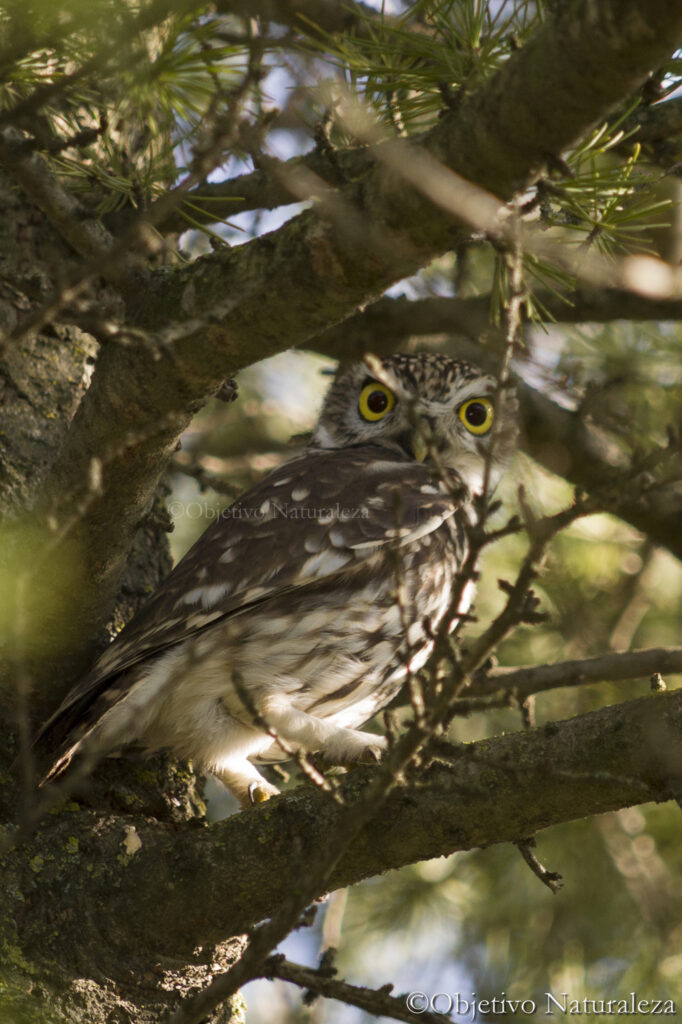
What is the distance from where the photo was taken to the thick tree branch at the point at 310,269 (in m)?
1.62

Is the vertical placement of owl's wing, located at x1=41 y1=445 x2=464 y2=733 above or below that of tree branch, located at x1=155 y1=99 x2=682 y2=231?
below

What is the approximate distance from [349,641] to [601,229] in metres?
1.35

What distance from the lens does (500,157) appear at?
5.75 ft

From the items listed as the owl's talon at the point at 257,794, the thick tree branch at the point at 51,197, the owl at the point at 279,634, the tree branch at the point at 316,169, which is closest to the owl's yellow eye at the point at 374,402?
the owl at the point at 279,634

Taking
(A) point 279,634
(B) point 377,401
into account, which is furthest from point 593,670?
(B) point 377,401

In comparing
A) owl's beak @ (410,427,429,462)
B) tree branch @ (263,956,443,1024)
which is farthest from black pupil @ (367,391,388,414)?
tree branch @ (263,956,443,1024)

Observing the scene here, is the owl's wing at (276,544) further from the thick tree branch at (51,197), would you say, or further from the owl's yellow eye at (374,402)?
the thick tree branch at (51,197)

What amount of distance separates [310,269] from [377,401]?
1951 millimetres

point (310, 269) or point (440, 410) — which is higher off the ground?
point (440, 410)

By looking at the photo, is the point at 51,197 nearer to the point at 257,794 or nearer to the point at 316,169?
the point at 316,169

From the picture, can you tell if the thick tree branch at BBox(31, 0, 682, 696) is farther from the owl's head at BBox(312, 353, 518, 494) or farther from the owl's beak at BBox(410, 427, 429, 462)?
the owl's head at BBox(312, 353, 518, 494)

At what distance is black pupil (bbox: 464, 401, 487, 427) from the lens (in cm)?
384

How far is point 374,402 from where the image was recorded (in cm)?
395

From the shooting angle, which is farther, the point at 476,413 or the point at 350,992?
the point at 476,413
